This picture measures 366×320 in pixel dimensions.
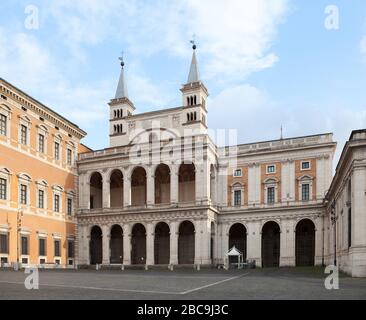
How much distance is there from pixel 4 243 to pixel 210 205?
868 inches

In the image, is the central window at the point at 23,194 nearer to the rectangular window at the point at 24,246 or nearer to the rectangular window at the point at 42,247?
the rectangular window at the point at 24,246

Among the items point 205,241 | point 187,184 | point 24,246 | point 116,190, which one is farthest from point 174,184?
point 24,246

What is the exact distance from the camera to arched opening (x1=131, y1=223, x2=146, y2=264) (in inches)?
2197

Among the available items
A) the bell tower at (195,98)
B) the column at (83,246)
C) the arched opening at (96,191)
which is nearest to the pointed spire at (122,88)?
the bell tower at (195,98)

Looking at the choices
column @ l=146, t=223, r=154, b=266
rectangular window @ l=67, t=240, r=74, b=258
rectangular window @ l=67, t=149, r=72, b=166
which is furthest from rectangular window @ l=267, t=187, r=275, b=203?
rectangular window @ l=67, t=149, r=72, b=166

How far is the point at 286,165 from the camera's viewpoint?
51594 mm

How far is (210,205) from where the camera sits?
164ft

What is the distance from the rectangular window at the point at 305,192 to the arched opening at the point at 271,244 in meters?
4.84

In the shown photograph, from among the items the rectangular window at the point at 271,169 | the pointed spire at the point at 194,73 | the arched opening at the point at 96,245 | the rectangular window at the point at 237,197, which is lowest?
the arched opening at the point at 96,245

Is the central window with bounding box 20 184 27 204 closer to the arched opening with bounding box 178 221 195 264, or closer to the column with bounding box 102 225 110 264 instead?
the column with bounding box 102 225 110 264

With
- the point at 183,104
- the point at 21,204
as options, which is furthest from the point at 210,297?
the point at 183,104

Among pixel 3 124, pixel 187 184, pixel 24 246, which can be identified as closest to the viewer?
pixel 3 124

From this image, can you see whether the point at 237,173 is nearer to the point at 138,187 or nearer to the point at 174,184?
the point at 174,184

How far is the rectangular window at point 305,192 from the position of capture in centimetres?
5047
